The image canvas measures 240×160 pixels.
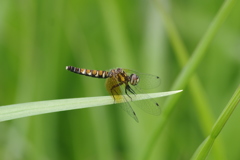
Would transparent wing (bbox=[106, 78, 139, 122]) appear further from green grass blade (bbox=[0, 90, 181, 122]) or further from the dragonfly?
green grass blade (bbox=[0, 90, 181, 122])

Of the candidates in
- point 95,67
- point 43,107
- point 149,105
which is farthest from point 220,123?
point 95,67

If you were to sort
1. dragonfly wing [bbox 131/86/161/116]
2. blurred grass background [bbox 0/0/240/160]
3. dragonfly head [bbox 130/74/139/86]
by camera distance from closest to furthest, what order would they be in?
dragonfly wing [bbox 131/86/161/116] → dragonfly head [bbox 130/74/139/86] → blurred grass background [bbox 0/0/240/160]

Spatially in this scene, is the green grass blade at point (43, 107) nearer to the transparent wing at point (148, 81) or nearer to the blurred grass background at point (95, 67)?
the transparent wing at point (148, 81)

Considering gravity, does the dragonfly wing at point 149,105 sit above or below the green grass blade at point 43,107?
Answer: below

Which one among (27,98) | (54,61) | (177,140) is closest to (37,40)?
(54,61)

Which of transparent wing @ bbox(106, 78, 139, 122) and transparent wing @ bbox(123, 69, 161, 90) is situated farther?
transparent wing @ bbox(123, 69, 161, 90)

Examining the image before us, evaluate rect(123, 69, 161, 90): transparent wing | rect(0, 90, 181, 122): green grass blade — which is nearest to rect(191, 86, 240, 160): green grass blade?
rect(0, 90, 181, 122): green grass blade

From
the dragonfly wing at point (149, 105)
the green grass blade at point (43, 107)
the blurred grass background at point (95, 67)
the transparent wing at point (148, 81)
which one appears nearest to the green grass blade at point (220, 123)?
the green grass blade at point (43, 107)

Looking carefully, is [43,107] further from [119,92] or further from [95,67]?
[95,67]
